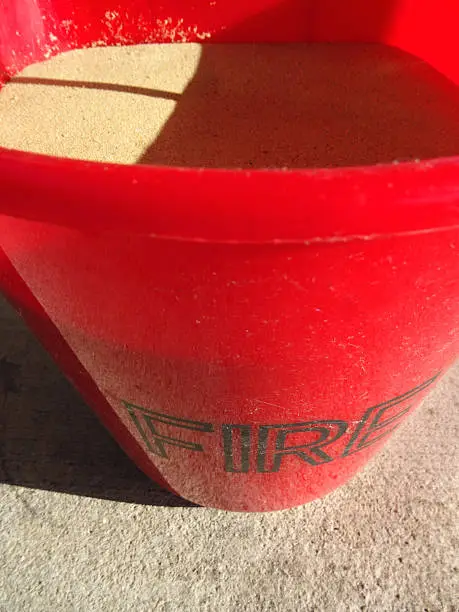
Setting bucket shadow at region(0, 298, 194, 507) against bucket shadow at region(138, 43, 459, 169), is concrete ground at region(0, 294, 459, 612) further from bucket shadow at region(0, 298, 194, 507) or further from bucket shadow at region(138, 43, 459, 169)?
bucket shadow at region(138, 43, 459, 169)

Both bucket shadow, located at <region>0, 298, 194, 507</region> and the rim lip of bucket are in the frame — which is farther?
bucket shadow, located at <region>0, 298, 194, 507</region>

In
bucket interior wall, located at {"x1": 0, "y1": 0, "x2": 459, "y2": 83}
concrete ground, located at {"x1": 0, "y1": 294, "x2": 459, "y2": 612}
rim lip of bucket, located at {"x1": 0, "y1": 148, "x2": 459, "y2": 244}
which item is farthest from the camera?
bucket interior wall, located at {"x1": 0, "y1": 0, "x2": 459, "y2": 83}

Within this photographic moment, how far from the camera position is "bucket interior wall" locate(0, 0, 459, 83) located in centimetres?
90

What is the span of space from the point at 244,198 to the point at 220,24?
2.64 feet

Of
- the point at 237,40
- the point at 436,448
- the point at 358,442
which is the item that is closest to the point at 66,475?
the point at 358,442

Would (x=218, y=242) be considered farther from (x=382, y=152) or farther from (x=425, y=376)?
(x=382, y=152)

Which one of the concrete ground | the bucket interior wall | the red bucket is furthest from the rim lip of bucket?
the bucket interior wall

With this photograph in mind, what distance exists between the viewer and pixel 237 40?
1.00 metres

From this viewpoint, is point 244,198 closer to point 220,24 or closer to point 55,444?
point 55,444

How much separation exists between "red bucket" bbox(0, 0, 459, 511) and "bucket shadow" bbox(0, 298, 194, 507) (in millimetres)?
84

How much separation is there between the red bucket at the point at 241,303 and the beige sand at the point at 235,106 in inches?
12.6

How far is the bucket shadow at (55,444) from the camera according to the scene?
763 mm

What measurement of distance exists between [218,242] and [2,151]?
0.12 meters

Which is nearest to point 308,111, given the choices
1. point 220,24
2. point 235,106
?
point 235,106
